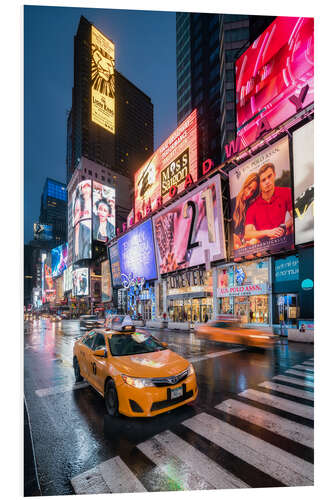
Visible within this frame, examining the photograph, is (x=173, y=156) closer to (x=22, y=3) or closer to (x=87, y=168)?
(x=22, y=3)

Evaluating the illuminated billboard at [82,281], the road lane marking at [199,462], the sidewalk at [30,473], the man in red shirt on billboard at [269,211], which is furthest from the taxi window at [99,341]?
the illuminated billboard at [82,281]

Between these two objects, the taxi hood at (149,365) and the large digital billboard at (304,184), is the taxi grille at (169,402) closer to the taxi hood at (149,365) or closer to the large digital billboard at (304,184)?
the taxi hood at (149,365)

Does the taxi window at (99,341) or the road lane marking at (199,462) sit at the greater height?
the taxi window at (99,341)

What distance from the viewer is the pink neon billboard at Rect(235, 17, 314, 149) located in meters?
19.9

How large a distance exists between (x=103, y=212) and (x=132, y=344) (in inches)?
3244

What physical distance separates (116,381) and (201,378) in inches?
132

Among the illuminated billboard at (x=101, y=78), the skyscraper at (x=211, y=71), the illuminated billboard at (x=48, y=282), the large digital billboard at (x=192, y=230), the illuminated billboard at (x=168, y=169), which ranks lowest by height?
the illuminated billboard at (x=48, y=282)

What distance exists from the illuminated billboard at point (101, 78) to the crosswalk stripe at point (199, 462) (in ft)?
269

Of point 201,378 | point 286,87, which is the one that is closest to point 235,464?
point 201,378

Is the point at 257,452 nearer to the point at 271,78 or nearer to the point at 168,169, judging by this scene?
the point at 271,78

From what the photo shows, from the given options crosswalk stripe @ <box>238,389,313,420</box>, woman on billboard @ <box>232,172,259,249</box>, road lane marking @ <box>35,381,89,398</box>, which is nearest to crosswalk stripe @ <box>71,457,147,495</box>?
crosswalk stripe @ <box>238,389,313,420</box>

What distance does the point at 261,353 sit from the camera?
10898mm

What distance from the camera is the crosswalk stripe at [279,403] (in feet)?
16.3

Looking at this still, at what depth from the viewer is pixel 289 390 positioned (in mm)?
6172
